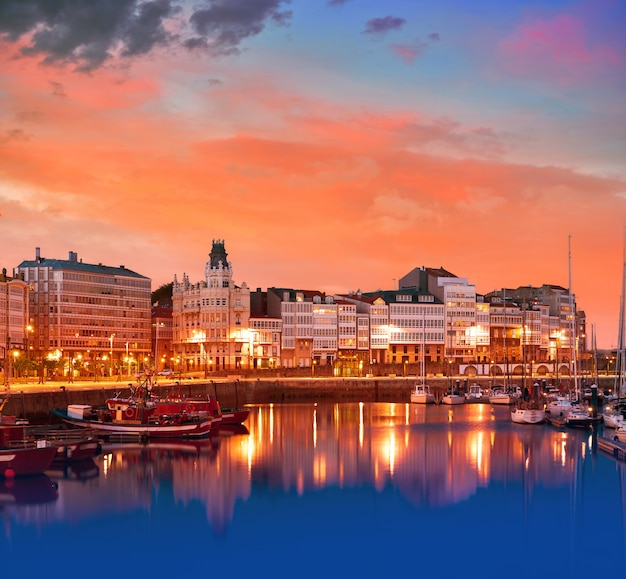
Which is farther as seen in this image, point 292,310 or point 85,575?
point 292,310

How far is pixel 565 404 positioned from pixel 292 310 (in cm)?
6653

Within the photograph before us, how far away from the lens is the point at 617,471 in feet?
186

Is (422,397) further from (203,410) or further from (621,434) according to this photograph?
(621,434)

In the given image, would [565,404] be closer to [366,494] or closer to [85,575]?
[366,494]

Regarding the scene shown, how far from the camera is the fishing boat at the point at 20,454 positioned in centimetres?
4878

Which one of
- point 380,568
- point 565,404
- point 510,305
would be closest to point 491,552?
point 380,568

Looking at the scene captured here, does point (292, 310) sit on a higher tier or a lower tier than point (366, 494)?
higher

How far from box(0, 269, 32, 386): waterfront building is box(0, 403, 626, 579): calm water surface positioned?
61.9 m

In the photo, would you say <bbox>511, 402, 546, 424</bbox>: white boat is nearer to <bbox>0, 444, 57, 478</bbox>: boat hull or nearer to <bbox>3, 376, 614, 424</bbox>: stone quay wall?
<bbox>3, 376, 614, 424</bbox>: stone quay wall

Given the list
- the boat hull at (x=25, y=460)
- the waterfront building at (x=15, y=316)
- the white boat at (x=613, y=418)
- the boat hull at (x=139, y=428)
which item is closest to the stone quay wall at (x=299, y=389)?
the boat hull at (x=139, y=428)

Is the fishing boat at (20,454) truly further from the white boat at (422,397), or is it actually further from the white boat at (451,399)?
the white boat at (422,397)

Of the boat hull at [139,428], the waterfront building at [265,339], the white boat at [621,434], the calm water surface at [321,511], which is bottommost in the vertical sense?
the calm water surface at [321,511]

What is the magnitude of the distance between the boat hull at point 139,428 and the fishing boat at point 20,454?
626 inches

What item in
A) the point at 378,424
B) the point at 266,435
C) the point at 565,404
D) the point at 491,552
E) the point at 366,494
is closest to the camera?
the point at 491,552
